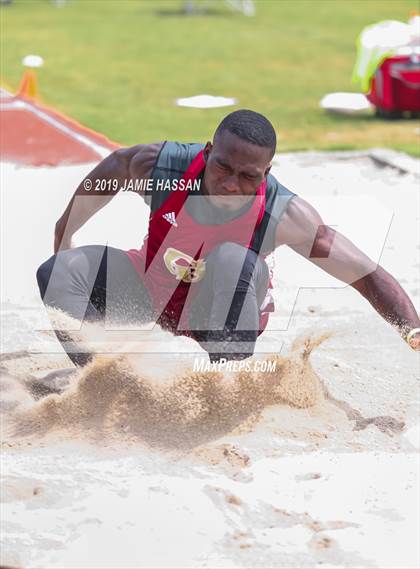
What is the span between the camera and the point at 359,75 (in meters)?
9.26

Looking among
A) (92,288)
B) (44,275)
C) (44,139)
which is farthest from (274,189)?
(44,139)

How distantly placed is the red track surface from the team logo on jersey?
129 inches

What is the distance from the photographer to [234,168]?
10.8 ft

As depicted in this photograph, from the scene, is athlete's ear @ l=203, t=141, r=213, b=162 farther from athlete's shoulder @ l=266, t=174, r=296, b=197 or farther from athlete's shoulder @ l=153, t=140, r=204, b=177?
athlete's shoulder @ l=266, t=174, r=296, b=197

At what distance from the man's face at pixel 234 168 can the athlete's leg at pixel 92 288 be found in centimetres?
53

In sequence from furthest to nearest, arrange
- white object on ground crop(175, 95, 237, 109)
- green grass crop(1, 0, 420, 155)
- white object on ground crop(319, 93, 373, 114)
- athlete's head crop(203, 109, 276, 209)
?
white object on ground crop(175, 95, 237, 109)
white object on ground crop(319, 93, 373, 114)
green grass crop(1, 0, 420, 155)
athlete's head crop(203, 109, 276, 209)

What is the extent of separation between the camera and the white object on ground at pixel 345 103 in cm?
939

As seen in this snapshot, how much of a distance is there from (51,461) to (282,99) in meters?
7.23

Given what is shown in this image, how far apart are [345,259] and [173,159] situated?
672 mm

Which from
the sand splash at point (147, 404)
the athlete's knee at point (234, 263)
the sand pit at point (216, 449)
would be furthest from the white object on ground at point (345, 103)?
the athlete's knee at point (234, 263)

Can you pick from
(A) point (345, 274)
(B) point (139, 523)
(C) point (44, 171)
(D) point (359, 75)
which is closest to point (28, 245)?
(C) point (44, 171)

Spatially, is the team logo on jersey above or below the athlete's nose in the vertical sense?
below

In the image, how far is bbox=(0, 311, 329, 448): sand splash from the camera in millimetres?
3545

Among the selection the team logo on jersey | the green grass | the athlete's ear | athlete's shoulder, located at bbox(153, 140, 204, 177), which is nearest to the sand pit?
the team logo on jersey
